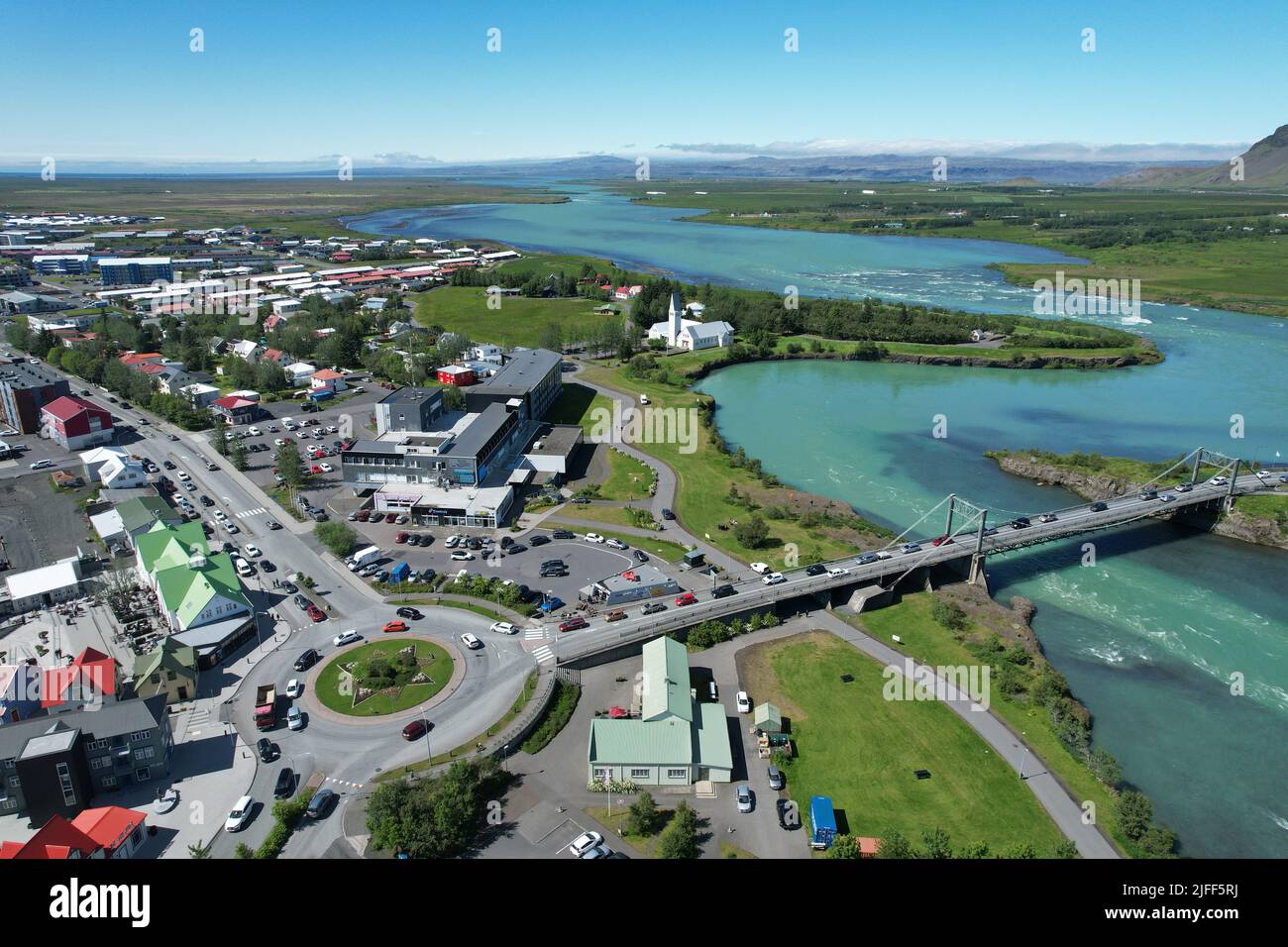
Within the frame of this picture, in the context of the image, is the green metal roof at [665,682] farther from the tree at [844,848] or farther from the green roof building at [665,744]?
the tree at [844,848]

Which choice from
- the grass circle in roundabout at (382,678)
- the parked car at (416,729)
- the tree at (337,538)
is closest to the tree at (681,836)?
the parked car at (416,729)

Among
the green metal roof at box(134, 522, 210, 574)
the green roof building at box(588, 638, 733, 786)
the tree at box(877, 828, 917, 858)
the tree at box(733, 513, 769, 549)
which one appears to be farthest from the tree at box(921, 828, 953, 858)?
the green metal roof at box(134, 522, 210, 574)

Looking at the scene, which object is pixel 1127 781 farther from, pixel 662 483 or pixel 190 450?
pixel 190 450

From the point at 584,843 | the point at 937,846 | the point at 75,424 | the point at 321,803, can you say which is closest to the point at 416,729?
the point at 321,803

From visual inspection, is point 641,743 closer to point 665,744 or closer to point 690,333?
point 665,744

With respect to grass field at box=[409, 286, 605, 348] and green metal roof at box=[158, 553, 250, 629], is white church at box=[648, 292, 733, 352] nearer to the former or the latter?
grass field at box=[409, 286, 605, 348]
